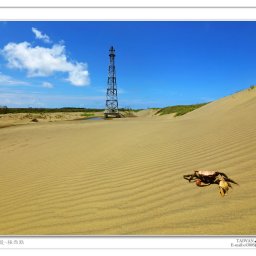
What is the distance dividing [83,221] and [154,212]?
0.71m

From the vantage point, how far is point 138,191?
3.73 m

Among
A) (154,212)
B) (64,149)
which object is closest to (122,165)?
(154,212)

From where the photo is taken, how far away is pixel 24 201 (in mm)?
3977

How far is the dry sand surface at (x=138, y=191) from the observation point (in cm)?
290

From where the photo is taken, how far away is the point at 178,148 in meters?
5.54

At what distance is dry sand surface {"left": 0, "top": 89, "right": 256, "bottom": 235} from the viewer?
2.90 m

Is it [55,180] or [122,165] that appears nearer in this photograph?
[55,180]

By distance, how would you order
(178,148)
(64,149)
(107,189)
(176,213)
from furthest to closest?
(64,149) → (178,148) → (107,189) → (176,213)
